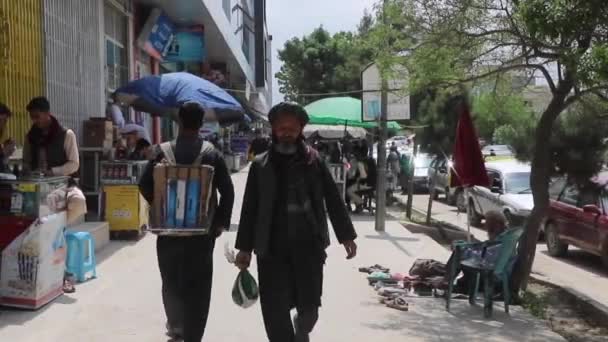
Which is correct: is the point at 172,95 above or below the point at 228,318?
above

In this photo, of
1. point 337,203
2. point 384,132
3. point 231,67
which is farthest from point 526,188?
point 231,67

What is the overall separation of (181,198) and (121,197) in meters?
5.44

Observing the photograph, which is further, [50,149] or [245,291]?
[50,149]

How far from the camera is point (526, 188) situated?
1573 cm

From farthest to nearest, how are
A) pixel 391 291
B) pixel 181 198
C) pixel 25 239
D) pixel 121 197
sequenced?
pixel 121 197
pixel 391 291
pixel 25 239
pixel 181 198

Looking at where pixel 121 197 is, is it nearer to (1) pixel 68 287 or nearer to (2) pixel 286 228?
(1) pixel 68 287

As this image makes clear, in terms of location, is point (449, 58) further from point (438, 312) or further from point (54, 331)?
point (54, 331)

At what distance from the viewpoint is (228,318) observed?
662 centimetres

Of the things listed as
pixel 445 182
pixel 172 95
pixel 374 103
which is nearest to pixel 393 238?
pixel 374 103

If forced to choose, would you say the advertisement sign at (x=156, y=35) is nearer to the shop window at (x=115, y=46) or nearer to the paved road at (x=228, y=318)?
the shop window at (x=115, y=46)

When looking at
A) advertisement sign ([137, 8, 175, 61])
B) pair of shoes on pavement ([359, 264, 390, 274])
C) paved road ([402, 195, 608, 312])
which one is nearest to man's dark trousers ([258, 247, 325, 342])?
pair of shoes on pavement ([359, 264, 390, 274])

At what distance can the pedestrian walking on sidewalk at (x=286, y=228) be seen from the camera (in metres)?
4.56

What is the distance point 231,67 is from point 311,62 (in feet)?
49.7

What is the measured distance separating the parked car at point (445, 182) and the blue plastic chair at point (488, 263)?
33.0 ft
